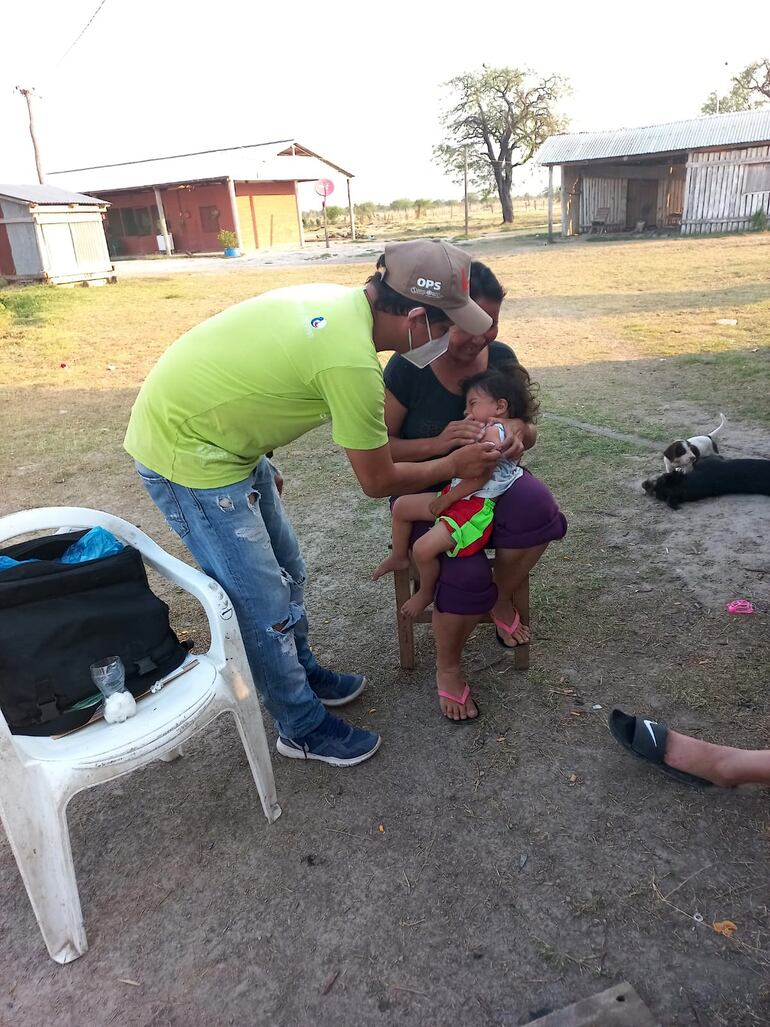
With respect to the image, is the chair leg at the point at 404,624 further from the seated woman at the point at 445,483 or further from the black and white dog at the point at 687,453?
the black and white dog at the point at 687,453

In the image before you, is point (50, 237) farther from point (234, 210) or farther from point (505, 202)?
point (505, 202)

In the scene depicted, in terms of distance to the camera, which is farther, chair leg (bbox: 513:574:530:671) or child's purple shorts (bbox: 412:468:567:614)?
chair leg (bbox: 513:574:530:671)

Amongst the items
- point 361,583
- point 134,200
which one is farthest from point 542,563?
point 134,200

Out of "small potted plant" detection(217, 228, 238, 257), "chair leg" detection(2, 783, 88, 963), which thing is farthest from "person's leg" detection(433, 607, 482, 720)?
"small potted plant" detection(217, 228, 238, 257)

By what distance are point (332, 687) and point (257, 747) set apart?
609mm

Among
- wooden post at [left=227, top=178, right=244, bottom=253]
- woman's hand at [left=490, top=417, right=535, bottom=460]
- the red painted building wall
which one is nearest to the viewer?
woman's hand at [left=490, top=417, right=535, bottom=460]

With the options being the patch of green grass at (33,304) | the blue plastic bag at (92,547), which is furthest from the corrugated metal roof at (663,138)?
the blue plastic bag at (92,547)

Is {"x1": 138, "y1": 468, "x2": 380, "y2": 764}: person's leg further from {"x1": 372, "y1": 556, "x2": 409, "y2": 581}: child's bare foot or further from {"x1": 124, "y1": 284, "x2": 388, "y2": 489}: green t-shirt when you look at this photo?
{"x1": 372, "y1": 556, "x2": 409, "y2": 581}: child's bare foot

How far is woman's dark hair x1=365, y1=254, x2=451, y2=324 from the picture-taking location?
188 centimetres

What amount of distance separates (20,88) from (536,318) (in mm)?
23488

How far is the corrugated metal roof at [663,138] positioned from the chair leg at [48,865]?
81.7 ft

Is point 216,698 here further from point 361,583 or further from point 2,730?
point 361,583

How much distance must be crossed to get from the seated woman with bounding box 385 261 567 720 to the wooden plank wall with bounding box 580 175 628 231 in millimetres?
25228

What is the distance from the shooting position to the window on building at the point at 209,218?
1172 inches
